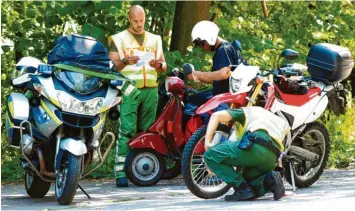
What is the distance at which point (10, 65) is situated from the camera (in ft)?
57.2

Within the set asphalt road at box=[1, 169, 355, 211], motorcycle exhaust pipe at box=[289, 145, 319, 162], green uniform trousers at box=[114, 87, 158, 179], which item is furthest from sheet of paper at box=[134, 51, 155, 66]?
motorcycle exhaust pipe at box=[289, 145, 319, 162]

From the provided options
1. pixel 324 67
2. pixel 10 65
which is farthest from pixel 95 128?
pixel 10 65

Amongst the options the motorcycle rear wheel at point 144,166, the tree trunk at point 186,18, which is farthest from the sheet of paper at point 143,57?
the tree trunk at point 186,18

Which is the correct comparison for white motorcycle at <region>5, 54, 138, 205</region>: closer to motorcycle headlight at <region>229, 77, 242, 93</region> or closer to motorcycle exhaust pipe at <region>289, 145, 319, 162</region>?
motorcycle headlight at <region>229, 77, 242, 93</region>

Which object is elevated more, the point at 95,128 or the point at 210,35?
the point at 210,35

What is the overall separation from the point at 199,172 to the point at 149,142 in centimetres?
184

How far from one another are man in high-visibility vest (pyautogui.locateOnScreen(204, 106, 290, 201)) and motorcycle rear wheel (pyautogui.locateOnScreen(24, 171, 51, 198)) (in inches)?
74.0

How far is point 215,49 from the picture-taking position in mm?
11336

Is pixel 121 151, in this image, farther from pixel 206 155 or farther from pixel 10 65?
pixel 10 65

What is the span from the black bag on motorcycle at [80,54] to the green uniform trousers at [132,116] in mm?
1495

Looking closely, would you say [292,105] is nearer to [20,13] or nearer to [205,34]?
[205,34]

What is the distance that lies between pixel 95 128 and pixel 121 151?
2010 millimetres

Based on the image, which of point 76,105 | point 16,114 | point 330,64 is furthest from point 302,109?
point 16,114

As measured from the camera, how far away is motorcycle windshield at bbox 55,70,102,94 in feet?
33.5
